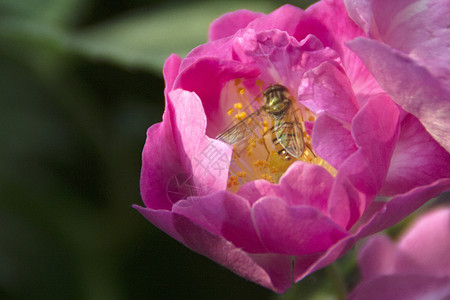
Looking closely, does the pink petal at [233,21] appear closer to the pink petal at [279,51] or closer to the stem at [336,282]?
the pink petal at [279,51]

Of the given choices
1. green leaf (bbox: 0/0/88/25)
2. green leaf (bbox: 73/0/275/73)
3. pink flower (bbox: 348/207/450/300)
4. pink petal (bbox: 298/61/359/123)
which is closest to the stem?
pink flower (bbox: 348/207/450/300)

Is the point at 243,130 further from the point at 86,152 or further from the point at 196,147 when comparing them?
the point at 86,152

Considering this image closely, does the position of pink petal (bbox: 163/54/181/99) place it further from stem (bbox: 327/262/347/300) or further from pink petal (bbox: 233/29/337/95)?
stem (bbox: 327/262/347/300)

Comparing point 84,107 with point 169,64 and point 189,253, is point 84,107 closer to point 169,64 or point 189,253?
point 189,253

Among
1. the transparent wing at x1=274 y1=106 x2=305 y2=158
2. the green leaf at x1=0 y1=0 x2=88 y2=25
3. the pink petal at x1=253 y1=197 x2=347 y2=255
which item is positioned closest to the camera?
the pink petal at x1=253 y1=197 x2=347 y2=255

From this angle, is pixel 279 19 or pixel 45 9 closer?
pixel 279 19

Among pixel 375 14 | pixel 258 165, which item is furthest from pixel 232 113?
pixel 375 14

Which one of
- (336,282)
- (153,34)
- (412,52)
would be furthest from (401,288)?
(153,34)
